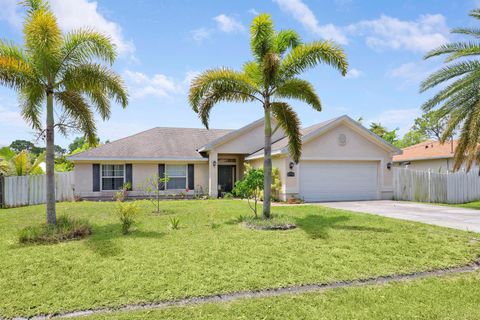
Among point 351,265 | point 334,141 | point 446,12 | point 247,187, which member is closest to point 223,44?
point 247,187

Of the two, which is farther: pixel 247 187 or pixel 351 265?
pixel 247 187

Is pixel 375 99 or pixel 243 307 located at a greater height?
pixel 375 99

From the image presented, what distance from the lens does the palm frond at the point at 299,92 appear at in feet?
34.6

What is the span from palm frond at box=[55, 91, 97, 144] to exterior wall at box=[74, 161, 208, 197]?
8.86m

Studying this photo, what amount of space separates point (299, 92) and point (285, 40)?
5.92 ft

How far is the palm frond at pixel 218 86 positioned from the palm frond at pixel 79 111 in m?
3.30

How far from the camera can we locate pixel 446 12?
543 inches

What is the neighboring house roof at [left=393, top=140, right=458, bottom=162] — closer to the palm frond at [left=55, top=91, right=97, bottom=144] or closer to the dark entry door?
the dark entry door

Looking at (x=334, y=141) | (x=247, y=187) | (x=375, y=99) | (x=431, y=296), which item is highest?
(x=375, y=99)

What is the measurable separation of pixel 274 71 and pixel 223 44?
4910mm

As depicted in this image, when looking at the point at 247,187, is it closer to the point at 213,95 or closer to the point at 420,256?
the point at 213,95

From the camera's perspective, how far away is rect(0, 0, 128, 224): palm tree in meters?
8.52

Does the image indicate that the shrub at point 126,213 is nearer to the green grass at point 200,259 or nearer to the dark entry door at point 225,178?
the green grass at point 200,259

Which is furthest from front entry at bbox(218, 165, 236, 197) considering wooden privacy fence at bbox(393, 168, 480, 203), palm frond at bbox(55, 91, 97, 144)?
palm frond at bbox(55, 91, 97, 144)
